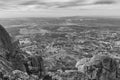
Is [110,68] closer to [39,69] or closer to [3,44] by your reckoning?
[39,69]

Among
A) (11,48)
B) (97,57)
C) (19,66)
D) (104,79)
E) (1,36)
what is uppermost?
(1,36)

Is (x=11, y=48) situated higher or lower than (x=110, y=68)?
higher

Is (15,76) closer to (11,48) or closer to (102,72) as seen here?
(11,48)

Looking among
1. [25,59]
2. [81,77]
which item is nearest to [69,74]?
[81,77]

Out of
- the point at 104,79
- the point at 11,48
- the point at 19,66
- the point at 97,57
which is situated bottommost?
the point at 104,79

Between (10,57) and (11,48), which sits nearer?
(10,57)

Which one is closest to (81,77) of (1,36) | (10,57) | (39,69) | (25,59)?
(39,69)

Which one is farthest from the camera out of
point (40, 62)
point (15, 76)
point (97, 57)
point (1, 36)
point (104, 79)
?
point (97, 57)

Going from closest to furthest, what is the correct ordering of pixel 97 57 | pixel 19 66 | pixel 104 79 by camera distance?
pixel 19 66 < pixel 104 79 < pixel 97 57

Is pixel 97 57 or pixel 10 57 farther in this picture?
pixel 97 57
